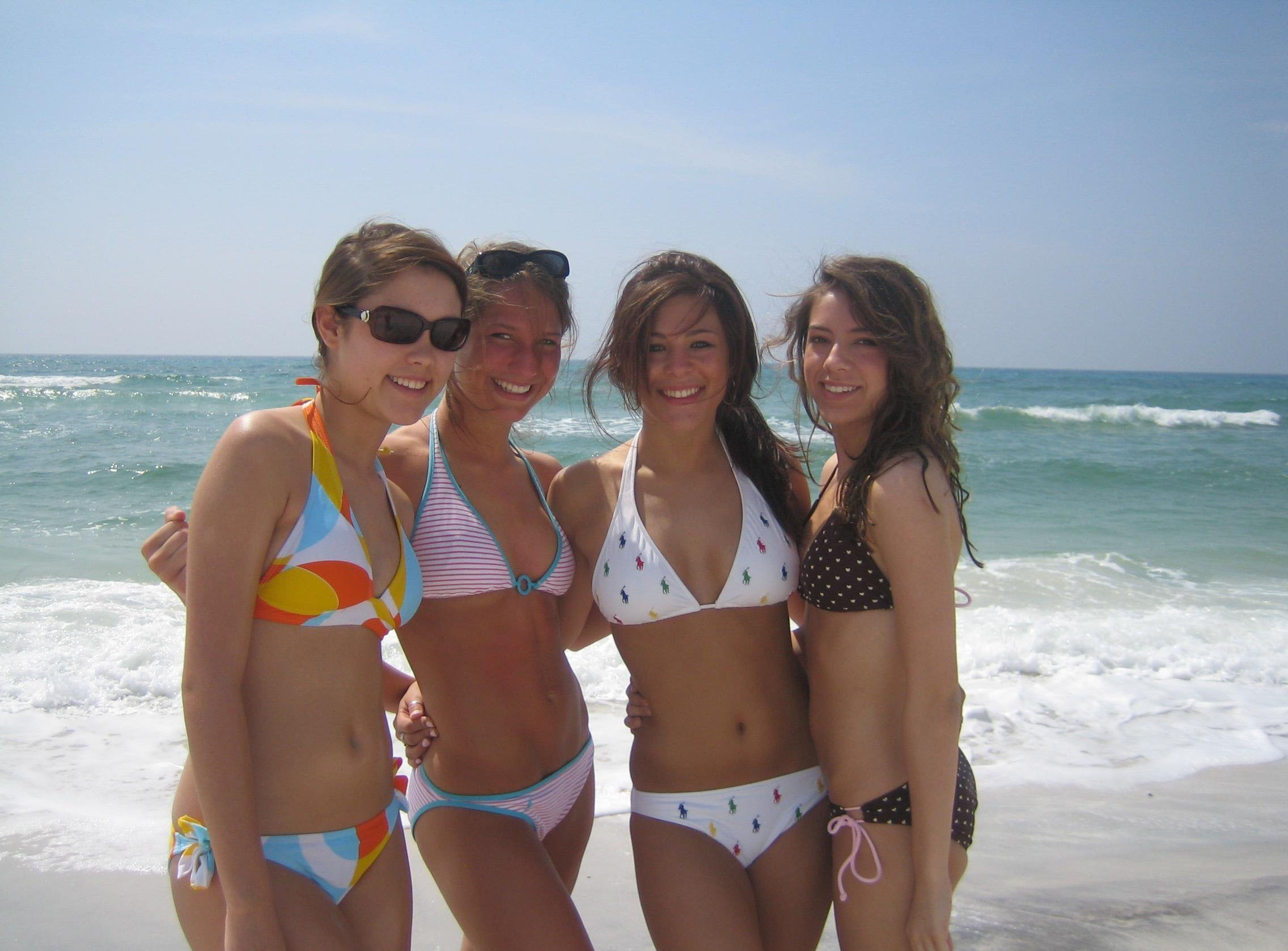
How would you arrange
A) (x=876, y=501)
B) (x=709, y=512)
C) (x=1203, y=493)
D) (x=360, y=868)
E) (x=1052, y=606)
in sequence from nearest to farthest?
(x=360, y=868), (x=876, y=501), (x=709, y=512), (x=1052, y=606), (x=1203, y=493)

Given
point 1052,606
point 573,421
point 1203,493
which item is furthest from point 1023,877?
point 573,421

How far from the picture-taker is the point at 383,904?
2221 mm

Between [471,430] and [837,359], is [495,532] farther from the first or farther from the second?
[837,359]

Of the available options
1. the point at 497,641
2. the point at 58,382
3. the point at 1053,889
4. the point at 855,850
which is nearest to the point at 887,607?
the point at 855,850

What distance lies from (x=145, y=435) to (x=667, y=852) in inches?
869

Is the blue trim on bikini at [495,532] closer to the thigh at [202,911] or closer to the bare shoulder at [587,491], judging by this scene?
the bare shoulder at [587,491]

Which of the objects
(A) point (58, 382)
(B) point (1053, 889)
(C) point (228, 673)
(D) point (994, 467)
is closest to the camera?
(C) point (228, 673)

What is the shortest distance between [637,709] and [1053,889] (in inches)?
99.4

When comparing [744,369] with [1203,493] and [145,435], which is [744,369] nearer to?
[1203,493]

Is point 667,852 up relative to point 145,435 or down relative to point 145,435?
up

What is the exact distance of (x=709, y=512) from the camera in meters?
2.91

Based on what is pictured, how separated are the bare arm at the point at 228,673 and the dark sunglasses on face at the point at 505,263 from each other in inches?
45.6

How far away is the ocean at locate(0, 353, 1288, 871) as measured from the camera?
5.11 meters

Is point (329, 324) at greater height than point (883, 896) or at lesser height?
greater
